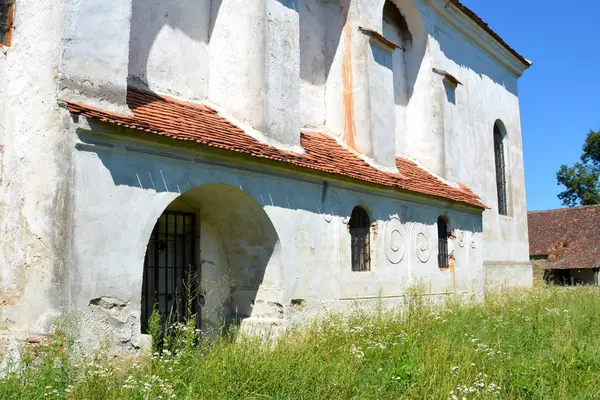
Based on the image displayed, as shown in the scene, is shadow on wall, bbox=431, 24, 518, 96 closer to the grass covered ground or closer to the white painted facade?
the white painted facade

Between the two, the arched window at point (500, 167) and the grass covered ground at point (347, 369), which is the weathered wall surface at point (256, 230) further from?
the arched window at point (500, 167)

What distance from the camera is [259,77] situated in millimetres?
9602

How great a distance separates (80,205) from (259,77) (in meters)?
4.13

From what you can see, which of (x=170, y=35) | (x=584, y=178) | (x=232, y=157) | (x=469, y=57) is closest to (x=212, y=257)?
(x=232, y=157)

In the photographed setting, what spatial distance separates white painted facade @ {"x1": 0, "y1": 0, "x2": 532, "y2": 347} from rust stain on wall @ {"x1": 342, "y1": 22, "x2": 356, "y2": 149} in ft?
0.10

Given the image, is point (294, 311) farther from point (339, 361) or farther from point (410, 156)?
point (410, 156)

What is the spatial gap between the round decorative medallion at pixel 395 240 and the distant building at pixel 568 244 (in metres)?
22.5

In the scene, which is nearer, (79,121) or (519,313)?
(79,121)

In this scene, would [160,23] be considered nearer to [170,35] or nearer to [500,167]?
[170,35]

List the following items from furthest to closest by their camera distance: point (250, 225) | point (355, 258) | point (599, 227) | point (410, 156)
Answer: point (599, 227), point (410, 156), point (355, 258), point (250, 225)

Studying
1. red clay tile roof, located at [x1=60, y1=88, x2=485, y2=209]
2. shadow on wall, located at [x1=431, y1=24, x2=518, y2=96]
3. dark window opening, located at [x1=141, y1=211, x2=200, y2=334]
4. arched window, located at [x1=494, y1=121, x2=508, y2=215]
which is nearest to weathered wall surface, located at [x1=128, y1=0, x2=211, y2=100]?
red clay tile roof, located at [x1=60, y1=88, x2=485, y2=209]

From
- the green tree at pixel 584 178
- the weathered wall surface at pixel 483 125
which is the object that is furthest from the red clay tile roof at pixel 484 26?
the green tree at pixel 584 178

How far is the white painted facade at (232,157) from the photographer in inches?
256

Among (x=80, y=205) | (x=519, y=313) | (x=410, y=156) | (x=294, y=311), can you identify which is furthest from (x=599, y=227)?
(x=80, y=205)
